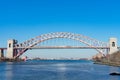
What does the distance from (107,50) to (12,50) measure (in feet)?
129

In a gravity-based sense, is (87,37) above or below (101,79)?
above

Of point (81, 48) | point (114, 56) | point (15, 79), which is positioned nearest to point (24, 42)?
point (81, 48)

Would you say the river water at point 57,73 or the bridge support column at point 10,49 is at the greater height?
the bridge support column at point 10,49

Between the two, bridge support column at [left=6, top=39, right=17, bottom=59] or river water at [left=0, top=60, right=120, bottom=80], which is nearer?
river water at [left=0, top=60, right=120, bottom=80]

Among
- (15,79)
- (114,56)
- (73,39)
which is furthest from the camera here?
(73,39)

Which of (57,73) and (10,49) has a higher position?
(10,49)

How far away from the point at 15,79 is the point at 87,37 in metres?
101

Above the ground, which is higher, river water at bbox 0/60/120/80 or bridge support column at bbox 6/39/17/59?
bridge support column at bbox 6/39/17/59

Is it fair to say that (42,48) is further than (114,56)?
Yes

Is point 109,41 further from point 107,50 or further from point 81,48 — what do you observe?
point 81,48

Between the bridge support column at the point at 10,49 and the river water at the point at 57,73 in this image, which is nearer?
the river water at the point at 57,73

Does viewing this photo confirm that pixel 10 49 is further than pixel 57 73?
Yes

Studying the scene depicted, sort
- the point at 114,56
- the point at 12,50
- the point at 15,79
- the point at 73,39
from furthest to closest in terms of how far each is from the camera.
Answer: the point at 12,50
the point at 73,39
the point at 114,56
the point at 15,79

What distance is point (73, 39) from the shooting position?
497ft
